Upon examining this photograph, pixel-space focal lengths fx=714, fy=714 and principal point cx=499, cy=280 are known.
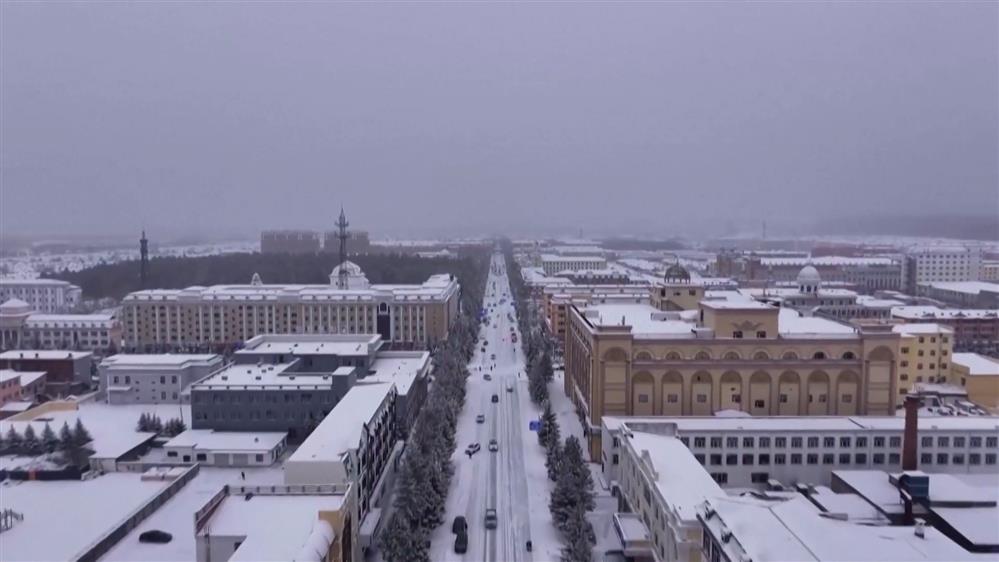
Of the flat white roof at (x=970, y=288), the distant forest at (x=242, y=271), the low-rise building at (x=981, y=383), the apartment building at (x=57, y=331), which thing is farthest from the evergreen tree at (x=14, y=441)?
the flat white roof at (x=970, y=288)

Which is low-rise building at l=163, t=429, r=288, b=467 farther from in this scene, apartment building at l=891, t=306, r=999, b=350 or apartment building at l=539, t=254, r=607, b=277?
apartment building at l=539, t=254, r=607, b=277

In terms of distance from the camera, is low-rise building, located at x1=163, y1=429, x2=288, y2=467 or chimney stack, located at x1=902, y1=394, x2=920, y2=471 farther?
low-rise building, located at x1=163, y1=429, x2=288, y2=467

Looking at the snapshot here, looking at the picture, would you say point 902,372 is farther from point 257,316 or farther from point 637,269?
point 637,269

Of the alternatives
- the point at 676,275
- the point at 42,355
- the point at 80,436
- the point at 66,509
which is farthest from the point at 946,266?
the point at 66,509

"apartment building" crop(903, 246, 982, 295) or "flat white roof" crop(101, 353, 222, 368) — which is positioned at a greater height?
"apartment building" crop(903, 246, 982, 295)

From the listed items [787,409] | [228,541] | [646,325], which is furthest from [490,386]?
[228,541]

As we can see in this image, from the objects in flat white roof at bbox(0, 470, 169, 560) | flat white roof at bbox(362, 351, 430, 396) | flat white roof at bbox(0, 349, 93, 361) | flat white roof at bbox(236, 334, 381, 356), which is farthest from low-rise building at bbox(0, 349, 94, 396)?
flat white roof at bbox(362, 351, 430, 396)

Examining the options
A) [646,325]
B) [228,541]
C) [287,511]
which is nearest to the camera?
[228,541]
